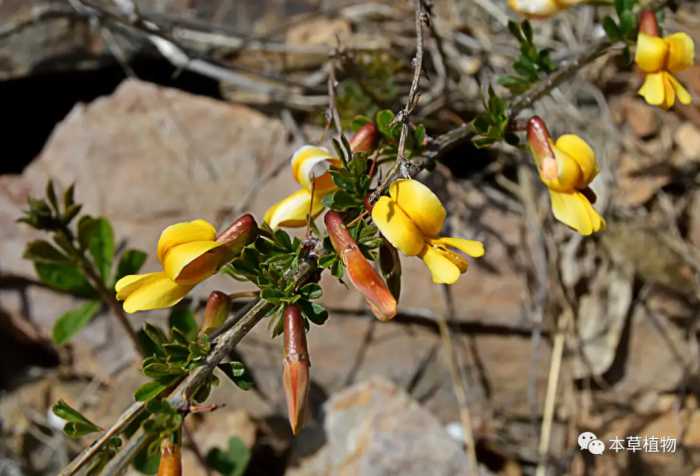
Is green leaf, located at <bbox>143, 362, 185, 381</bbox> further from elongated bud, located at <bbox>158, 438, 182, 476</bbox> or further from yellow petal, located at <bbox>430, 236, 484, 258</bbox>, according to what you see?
yellow petal, located at <bbox>430, 236, 484, 258</bbox>

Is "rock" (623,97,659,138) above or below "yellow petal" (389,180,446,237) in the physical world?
below

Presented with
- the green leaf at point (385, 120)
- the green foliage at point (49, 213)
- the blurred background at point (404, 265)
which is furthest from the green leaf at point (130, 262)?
the green leaf at point (385, 120)

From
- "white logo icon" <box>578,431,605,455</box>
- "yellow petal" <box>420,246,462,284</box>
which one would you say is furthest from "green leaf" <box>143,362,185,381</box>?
"white logo icon" <box>578,431,605,455</box>

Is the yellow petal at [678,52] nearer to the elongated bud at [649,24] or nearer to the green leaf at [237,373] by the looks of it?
the elongated bud at [649,24]

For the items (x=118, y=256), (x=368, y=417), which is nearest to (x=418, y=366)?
(x=368, y=417)

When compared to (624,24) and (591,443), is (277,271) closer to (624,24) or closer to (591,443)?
(624,24)

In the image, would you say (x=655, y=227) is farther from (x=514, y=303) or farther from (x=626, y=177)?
(x=514, y=303)
